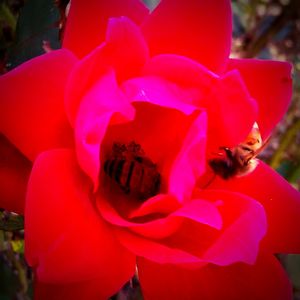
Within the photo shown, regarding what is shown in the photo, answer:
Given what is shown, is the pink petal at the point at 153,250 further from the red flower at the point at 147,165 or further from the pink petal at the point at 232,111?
the pink petal at the point at 232,111

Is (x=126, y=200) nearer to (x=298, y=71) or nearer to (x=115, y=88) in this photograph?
(x=115, y=88)

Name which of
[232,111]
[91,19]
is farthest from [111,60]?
[232,111]

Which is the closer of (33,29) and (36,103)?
(36,103)

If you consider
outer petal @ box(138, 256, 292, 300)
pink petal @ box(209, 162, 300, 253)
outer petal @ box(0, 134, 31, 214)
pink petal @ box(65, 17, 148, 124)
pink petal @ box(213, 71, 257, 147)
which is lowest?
outer petal @ box(138, 256, 292, 300)

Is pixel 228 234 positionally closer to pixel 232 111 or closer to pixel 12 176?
pixel 232 111

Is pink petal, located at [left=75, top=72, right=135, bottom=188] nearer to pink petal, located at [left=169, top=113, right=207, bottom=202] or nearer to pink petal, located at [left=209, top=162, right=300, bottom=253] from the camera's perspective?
pink petal, located at [left=169, top=113, right=207, bottom=202]

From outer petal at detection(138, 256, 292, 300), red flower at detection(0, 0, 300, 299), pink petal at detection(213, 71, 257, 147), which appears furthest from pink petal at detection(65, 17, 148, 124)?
outer petal at detection(138, 256, 292, 300)

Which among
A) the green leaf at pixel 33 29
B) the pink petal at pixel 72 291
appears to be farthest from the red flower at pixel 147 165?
the green leaf at pixel 33 29
